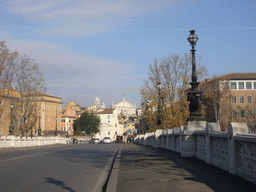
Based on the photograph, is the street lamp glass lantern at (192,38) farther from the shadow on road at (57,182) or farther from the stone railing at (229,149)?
the shadow on road at (57,182)

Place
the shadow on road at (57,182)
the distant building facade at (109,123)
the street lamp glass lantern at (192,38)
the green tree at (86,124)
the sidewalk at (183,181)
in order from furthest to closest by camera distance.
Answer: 1. the distant building facade at (109,123)
2. the green tree at (86,124)
3. the street lamp glass lantern at (192,38)
4. the shadow on road at (57,182)
5. the sidewalk at (183,181)

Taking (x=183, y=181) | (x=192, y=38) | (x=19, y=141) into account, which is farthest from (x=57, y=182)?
(x=19, y=141)

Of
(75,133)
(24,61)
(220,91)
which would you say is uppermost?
(24,61)

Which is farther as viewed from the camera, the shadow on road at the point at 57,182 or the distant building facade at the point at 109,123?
the distant building facade at the point at 109,123

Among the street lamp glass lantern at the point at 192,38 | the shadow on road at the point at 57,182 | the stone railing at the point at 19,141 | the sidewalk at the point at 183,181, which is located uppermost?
the street lamp glass lantern at the point at 192,38

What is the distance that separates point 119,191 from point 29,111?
55867 mm

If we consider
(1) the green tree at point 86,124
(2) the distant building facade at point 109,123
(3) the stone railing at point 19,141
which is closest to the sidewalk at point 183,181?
(3) the stone railing at point 19,141

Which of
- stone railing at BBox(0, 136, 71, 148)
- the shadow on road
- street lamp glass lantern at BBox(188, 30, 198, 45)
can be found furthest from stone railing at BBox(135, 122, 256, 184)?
stone railing at BBox(0, 136, 71, 148)

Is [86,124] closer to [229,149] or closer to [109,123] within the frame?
[109,123]

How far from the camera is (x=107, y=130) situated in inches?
6186

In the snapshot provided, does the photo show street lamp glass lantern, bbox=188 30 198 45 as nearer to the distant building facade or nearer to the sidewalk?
the sidewalk

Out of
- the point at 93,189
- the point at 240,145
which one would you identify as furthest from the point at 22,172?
the point at 240,145

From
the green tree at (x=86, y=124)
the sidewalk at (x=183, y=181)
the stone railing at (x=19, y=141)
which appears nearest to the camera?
the sidewalk at (x=183, y=181)

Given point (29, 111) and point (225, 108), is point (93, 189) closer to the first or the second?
point (29, 111)
